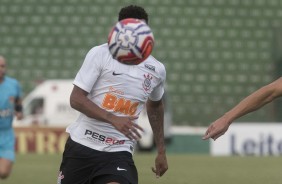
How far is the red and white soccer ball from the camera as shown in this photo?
5727mm

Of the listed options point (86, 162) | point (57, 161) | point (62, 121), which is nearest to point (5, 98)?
point (86, 162)

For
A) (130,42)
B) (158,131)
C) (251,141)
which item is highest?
(130,42)

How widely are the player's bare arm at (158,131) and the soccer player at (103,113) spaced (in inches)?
19.6

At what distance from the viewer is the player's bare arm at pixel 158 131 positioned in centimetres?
694

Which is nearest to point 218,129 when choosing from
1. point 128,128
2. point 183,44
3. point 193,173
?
point 128,128

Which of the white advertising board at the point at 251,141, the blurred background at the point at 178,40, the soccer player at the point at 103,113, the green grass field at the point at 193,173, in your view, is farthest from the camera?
the blurred background at the point at 178,40

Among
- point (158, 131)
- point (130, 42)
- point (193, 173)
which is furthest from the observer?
point (193, 173)

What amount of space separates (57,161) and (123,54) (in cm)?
1566

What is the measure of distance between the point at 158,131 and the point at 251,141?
20045 mm

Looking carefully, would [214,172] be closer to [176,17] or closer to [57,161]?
[57,161]

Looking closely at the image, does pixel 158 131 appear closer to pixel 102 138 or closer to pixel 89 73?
pixel 102 138

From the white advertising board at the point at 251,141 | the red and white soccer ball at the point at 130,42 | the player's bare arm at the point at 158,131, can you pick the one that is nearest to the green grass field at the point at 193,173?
the white advertising board at the point at 251,141

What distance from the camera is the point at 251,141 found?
26.7m

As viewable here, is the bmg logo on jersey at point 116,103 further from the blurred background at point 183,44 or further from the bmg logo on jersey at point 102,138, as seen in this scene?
the blurred background at point 183,44
